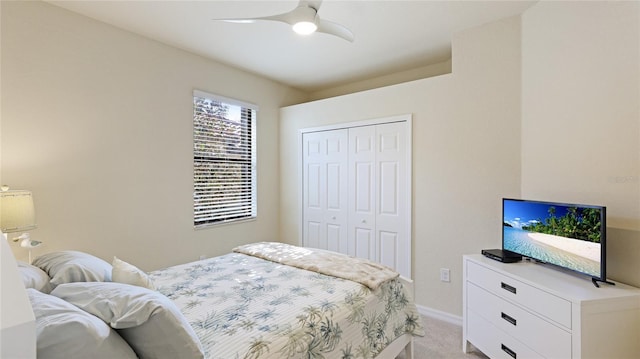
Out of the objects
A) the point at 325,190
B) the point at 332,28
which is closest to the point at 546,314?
the point at 332,28

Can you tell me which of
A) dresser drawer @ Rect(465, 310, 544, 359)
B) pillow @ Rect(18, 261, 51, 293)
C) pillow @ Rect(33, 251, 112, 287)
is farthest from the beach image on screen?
pillow @ Rect(18, 261, 51, 293)

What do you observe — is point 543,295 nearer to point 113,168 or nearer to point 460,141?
point 460,141

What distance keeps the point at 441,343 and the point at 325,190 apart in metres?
2.08

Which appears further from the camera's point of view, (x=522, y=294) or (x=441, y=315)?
(x=441, y=315)

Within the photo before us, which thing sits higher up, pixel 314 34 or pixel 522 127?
pixel 314 34

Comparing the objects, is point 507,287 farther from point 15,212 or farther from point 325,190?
point 15,212

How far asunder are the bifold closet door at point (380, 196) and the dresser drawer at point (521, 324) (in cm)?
93

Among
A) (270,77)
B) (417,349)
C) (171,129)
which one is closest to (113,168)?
(171,129)

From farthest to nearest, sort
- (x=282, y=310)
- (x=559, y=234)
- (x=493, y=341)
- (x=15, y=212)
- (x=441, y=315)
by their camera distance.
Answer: (x=441, y=315) < (x=493, y=341) < (x=559, y=234) < (x=15, y=212) < (x=282, y=310)

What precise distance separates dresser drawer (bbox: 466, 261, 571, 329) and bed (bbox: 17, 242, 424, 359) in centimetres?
56

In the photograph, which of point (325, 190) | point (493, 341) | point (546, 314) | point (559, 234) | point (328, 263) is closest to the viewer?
point (546, 314)

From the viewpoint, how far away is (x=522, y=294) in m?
1.87

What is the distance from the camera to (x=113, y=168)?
267 cm

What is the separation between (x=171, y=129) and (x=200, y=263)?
4.98ft
